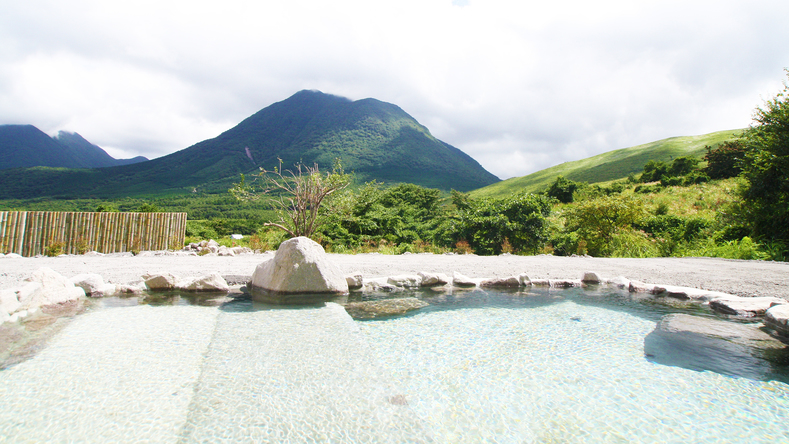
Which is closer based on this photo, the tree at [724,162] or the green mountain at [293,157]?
the tree at [724,162]

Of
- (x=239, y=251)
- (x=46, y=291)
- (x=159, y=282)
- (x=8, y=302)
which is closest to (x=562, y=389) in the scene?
(x=159, y=282)

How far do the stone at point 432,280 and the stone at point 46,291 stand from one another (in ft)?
18.2

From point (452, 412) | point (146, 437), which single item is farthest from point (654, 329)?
point (146, 437)

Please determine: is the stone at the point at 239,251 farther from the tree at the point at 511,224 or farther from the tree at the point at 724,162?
the tree at the point at 724,162

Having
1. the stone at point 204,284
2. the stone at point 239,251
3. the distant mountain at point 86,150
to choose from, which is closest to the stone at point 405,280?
the stone at point 204,284

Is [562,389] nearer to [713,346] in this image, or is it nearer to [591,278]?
[713,346]

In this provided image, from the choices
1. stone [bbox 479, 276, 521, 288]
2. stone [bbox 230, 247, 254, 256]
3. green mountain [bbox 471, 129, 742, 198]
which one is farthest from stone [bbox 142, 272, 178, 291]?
green mountain [bbox 471, 129, 742, 198]

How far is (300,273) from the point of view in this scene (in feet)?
19.0

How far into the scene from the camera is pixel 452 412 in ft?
7.97

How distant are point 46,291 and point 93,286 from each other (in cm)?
62

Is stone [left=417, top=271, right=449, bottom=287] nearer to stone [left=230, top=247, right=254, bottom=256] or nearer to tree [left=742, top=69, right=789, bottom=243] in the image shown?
stone [left=230, top=247, right=254, bottom=256]

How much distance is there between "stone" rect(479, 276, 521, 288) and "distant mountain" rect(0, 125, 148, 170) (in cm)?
16441

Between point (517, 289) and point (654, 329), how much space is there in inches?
98.8

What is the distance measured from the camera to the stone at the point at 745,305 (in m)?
4.74
